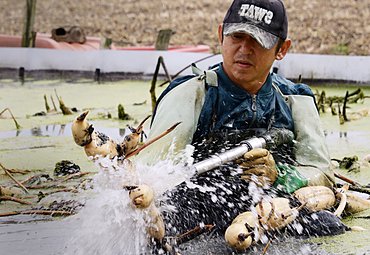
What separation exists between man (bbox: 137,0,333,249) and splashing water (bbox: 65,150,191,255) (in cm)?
20

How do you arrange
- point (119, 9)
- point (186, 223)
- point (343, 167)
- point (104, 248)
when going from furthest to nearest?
point (119, 9)
point (343, 167)
point (186, 223)
point (104, 248)

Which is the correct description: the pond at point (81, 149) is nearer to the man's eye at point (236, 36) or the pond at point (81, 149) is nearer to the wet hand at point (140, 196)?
the wet hand at point (140, 196)

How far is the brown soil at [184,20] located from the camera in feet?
37.2

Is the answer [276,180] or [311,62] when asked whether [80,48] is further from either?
[276,180]

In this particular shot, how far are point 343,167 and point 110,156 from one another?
1917mm

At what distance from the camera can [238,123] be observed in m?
3.84

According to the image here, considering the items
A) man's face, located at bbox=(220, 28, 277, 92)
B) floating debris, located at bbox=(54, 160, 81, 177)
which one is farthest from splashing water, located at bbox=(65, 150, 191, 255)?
floating debris, located at bbox=(54, 160, 81, 177)

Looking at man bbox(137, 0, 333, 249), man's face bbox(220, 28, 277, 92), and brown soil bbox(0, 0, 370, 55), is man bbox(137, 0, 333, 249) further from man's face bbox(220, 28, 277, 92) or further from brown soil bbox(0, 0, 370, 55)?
brown soil bbox(0, 0, 370, 55)

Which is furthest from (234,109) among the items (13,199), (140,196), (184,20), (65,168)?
(184,20)

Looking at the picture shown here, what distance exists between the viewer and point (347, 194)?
13.2 feet

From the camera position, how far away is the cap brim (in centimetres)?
367

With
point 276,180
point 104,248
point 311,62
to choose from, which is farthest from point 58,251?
point 311,62

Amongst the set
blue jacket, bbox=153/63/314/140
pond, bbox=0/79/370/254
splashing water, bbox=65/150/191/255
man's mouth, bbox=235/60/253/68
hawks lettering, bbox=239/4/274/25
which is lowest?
pond, bbox=0/79/370/254

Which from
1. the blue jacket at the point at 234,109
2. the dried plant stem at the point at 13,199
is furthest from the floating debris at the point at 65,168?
the blue jacket at the point at 234,109
